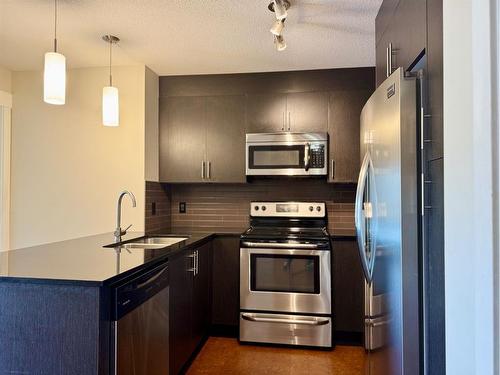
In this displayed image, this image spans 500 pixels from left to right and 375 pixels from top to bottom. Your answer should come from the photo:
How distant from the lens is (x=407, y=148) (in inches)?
50.4

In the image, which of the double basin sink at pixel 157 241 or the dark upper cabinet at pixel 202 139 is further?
the dark upper cabinet at pixel 202 139

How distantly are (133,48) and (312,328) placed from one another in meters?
2.59

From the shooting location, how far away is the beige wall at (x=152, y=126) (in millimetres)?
3121


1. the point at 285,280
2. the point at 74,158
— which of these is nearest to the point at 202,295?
the point at 285,280

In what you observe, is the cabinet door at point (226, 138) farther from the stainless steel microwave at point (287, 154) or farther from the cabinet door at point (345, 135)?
the cabinet door at point (345, 135)

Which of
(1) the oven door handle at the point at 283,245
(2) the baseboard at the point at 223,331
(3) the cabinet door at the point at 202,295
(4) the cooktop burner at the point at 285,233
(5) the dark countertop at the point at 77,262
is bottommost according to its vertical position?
(2) the baseboard at the point at 223,331

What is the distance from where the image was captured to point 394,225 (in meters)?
1.35

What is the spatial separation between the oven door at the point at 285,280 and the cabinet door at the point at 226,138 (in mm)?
762

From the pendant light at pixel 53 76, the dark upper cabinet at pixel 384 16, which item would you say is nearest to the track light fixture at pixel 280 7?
the dark upper cabinet at pixel 384 16

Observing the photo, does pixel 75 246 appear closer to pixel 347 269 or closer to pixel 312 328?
pixel 312 328

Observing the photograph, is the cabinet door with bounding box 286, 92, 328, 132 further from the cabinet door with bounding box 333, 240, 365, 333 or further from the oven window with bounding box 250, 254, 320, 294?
the oven window with bounding box 250, 254, 320, 294

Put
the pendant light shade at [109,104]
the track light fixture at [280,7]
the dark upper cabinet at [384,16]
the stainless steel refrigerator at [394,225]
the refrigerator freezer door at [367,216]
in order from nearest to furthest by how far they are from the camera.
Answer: the stainless steel refrigerator at [394,225] → the refrigerator freezer door at [367,216] → the dark upper cabinet at [384,16] → the track light fixture at [280,7] → the pendant light shade at [109,104]

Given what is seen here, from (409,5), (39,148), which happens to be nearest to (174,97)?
(39,148)

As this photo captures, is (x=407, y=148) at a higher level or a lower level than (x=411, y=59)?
lower
